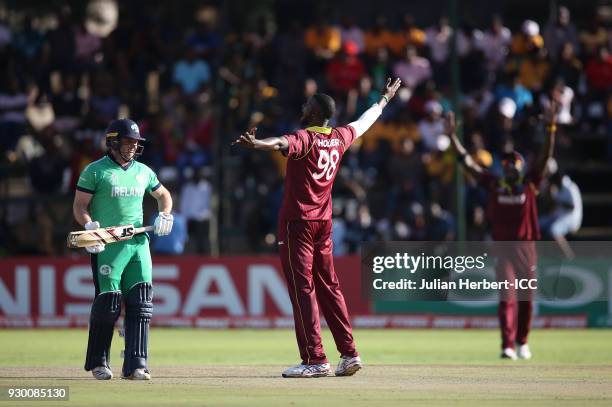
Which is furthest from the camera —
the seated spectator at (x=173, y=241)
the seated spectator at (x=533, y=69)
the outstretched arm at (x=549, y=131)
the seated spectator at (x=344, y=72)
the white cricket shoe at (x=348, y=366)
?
the seated spectator at (x=344, y=72)

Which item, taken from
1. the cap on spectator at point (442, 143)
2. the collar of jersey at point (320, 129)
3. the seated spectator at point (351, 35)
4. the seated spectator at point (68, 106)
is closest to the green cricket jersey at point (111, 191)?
the collar of jersey at point (320, 129)

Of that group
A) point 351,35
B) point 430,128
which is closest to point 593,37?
point 430,128

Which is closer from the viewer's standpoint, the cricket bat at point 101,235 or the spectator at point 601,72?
the cricket bat at point 101,235

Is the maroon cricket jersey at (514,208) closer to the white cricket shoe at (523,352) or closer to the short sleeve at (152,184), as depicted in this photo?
the white cricket shoe at (523,352)

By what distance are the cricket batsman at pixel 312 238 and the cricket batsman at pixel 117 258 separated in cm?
118

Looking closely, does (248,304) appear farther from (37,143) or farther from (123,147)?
(123,147)

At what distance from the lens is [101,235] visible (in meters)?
11.5

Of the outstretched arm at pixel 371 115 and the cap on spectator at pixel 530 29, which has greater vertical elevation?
the cap on spectator at pixel 530 29

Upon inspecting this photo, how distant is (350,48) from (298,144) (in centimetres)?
1454

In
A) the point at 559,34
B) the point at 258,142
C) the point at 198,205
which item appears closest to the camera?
the point at 258,142

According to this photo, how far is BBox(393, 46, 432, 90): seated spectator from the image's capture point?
25.3 metres

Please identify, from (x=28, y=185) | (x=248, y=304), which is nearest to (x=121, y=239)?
(x=248, y=304)

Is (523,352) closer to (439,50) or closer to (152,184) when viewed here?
(152,184)

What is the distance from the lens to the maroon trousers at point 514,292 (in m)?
15.0
